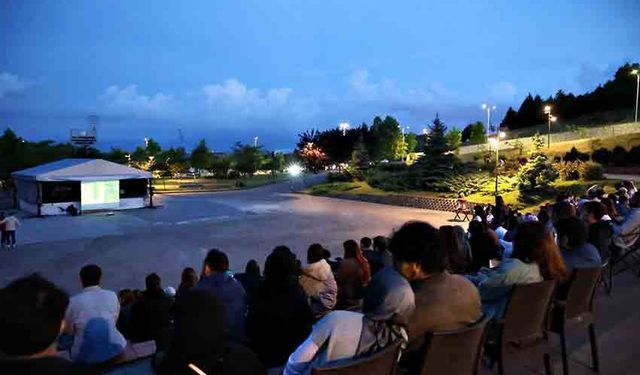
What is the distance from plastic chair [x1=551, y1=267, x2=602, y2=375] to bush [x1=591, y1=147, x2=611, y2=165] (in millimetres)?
35007

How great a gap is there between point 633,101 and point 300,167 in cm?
4670

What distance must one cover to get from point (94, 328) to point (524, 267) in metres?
3.52

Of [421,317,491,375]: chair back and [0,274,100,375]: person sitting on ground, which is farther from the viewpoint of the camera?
[421,317,491,375]: chair back

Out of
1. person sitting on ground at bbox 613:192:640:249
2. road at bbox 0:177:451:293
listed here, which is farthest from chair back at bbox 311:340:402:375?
road at bbox 0:177:451:293

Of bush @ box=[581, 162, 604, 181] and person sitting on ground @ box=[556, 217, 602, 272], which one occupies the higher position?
bush @ box=[581, 162, 604, 181]

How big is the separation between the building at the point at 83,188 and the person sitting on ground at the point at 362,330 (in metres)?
29.0

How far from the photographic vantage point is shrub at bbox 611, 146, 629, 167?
112 feet

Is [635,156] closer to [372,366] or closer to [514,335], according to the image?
[514,335]

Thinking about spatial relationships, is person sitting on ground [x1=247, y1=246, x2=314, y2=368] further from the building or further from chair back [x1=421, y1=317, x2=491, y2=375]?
the building

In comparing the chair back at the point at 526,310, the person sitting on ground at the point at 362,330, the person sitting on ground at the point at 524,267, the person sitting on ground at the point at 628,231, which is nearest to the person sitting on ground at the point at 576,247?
the person sitting on ground at the point at 524,267

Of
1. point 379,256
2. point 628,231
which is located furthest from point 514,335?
point 628,231

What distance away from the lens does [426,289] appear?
3.08 metres

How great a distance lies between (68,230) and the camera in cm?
2152

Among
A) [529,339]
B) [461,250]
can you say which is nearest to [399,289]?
[529,339]
